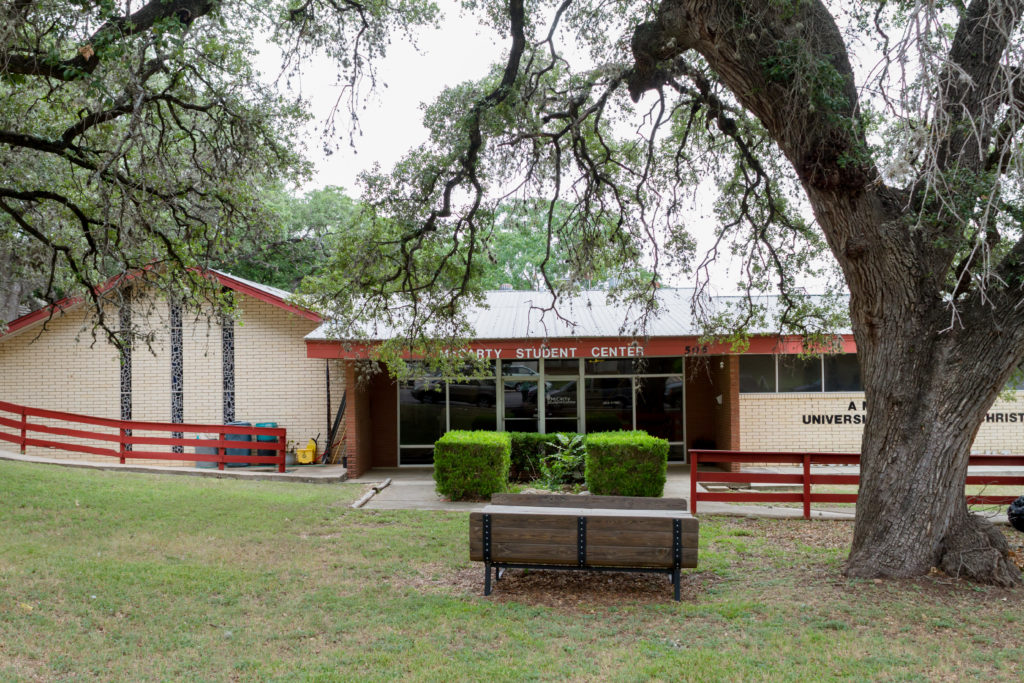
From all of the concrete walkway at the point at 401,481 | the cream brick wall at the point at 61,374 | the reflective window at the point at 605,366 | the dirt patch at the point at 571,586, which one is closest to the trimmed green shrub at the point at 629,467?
the concrete walkway at the point at 401,481

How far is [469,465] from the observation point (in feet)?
41.2

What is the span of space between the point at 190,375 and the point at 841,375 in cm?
1500

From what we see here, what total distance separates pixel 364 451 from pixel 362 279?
7.25 metres

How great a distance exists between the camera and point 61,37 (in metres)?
7.82

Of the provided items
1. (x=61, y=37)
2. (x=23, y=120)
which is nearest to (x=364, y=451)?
(x=23, y=120)

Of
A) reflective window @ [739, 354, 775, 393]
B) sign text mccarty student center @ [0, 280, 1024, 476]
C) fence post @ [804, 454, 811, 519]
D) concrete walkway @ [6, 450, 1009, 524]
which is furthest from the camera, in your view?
reflective window @ [739, 354, 775, 393]

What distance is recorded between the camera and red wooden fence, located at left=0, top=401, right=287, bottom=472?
1563 cm

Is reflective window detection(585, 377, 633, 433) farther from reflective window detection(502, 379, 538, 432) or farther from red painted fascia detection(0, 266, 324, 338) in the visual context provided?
red painted fascia detection(0, 266, 324, 338)

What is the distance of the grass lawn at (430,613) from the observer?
5180mm

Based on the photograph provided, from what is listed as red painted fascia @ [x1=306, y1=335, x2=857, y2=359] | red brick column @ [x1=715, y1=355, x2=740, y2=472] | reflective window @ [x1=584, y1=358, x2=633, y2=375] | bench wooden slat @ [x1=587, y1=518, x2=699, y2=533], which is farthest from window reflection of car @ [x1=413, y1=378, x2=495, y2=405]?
bench wooden slat @ [x1=587, y1=518, x2=699, y2=533]

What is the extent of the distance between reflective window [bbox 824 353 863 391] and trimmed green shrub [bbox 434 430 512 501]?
8.87 m

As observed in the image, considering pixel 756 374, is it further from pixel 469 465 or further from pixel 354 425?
pixel 354 425

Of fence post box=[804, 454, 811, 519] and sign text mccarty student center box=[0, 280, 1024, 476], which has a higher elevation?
sign text mccarty student center box=[0, 280, 1024, 476]

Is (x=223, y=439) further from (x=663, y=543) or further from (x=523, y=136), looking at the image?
(x=663, y=543)
